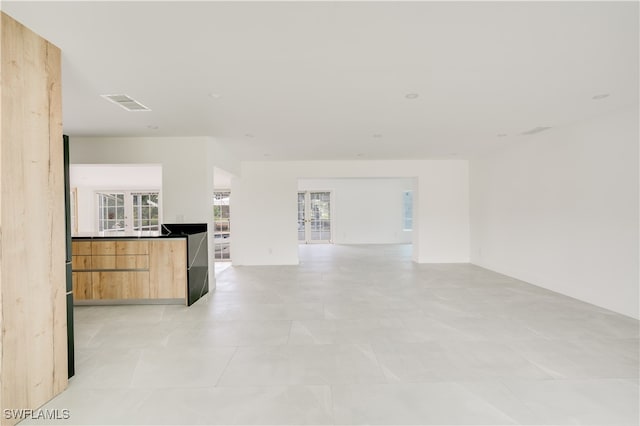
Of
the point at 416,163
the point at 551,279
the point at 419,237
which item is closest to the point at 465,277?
the point at 551,279

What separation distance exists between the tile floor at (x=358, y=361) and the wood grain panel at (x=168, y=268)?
25 centimetres

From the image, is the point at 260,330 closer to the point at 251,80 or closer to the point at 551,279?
the point at 251,80

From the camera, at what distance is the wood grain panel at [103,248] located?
421 centimetres

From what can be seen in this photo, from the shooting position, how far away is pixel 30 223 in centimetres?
192

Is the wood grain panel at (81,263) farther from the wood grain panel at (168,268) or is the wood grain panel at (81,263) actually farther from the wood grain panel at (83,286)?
the wood grain panel at (168,268)

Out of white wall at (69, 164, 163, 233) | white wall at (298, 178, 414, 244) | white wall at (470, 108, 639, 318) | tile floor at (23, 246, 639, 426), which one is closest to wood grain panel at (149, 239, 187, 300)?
tile floor at (23, 246, 639, 426)

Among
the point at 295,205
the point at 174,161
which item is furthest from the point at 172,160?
the point at 295,205

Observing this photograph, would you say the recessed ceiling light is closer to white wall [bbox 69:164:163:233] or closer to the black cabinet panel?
the black cabinet panel

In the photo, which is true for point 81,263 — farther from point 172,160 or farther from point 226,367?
point 226,367

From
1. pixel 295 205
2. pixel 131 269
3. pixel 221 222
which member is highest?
pixel 295 205

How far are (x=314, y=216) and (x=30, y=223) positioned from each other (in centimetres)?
996

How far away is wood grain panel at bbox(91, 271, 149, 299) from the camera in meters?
4.25

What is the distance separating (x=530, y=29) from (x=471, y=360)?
98.8 inches

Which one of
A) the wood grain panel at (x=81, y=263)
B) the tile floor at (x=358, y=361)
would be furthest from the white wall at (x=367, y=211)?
the wood grain panel at (x=81, y=263)
